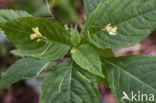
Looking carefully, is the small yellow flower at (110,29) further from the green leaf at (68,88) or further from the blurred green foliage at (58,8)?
the blurred green foliage at (58,8)

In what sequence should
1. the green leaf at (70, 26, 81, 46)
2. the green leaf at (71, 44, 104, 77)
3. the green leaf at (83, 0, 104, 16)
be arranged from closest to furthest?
the green leaf at (71, 44, 104, 77) < the green leaf at (70, 26, 81, 46) < the green leaf at (83, 0, 104, 16)

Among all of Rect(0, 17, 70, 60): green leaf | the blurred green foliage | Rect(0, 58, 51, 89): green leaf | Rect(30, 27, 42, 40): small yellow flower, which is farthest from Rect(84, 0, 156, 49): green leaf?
the blurred green foliage

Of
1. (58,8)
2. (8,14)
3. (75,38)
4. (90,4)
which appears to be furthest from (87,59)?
(58,8)

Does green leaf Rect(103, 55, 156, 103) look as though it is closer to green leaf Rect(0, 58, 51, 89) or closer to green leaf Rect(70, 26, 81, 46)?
green leaf Rect(70, 26, 81, 46)

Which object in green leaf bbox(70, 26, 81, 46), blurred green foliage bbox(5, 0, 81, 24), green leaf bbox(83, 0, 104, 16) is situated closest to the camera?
green leaf bbox(70, 26, 81, 46)

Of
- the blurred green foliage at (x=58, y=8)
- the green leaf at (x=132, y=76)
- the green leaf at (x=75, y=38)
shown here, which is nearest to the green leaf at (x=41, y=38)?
the green leaf at (x=75, y=38)

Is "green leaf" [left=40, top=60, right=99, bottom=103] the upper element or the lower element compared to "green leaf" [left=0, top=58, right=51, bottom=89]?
lower

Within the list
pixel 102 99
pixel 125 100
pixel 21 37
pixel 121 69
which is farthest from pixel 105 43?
pixel 102 99
